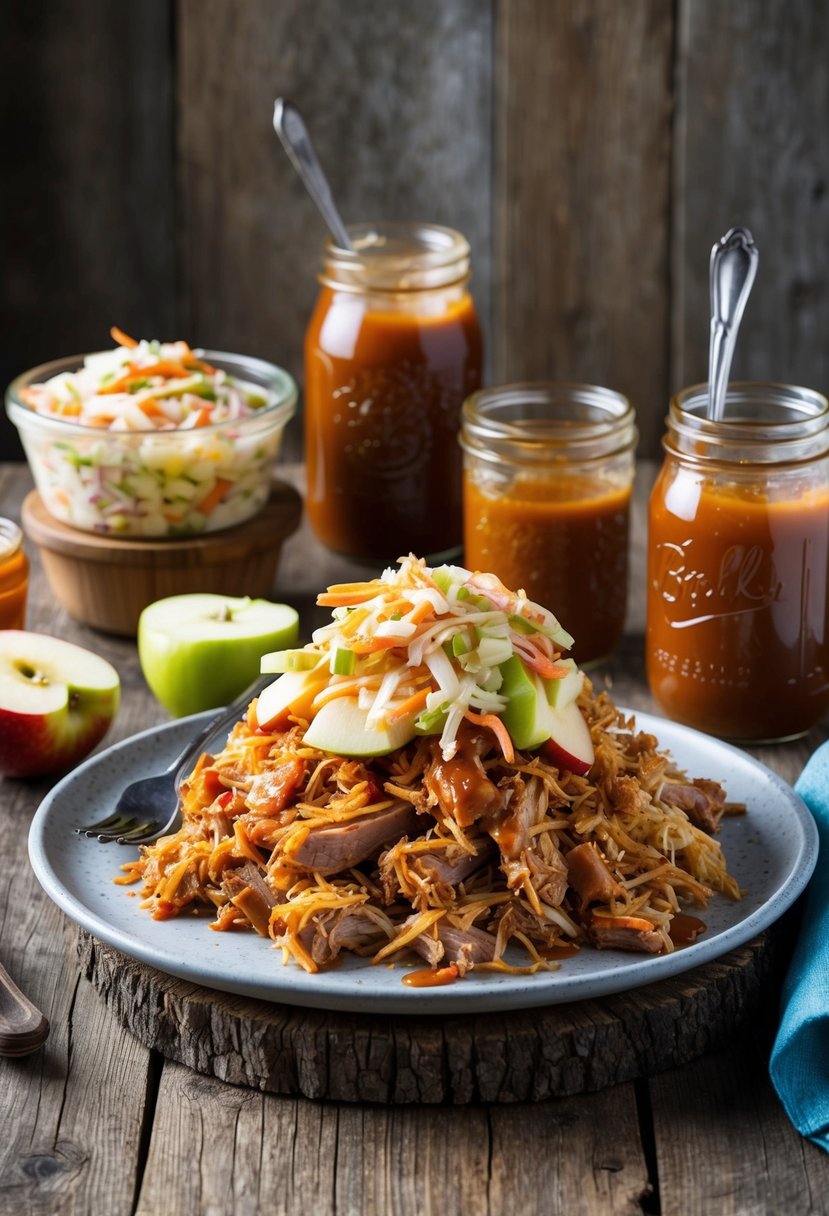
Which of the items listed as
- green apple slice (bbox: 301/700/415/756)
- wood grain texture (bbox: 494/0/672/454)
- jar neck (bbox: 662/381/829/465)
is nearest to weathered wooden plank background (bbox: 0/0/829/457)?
wood grain texture (bbox: 494/0/672/454)

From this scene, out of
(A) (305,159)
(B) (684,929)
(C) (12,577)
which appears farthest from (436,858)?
(A) (305,159)

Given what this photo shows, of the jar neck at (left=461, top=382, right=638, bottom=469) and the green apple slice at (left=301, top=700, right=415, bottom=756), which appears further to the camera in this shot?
the jar neck at (left=461, top=382, right=638, bottom=469)

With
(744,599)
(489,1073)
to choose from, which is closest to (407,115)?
(744,599)

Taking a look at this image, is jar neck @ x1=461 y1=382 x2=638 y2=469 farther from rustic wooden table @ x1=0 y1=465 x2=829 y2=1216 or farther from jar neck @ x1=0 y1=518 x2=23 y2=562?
rustic wooden table @ x1=0 y1=465 x2=829 y2=1216

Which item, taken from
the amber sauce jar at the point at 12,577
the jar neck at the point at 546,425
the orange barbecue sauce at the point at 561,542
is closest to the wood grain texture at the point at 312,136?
the jar neck at the point at 546,425

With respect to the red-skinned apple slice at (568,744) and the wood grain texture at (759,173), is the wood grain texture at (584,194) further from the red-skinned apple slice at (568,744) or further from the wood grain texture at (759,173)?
the red-skinned apple slice at (568,744)

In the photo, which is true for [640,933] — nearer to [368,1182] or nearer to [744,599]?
[368,1182]
